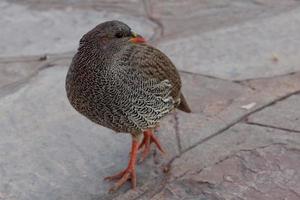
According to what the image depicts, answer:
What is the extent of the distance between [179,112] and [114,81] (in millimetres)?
1123

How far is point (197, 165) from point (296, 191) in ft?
2.03

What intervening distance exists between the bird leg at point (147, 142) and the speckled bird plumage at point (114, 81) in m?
0.37

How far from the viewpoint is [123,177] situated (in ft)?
12.5

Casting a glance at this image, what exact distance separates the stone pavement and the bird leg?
0.18 feet

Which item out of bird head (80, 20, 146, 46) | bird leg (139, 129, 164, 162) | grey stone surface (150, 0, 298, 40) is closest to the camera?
bird head (80, 20, 146, 46)

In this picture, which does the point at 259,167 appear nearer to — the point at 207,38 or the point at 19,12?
the point at 207,38

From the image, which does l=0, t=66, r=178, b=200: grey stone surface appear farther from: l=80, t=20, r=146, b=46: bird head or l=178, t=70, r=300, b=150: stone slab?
l=80, t=20, r=146, b=46: bird head

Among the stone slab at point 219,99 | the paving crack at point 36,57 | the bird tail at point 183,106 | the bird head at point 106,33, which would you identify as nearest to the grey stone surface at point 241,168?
the stone slab at point 219,99

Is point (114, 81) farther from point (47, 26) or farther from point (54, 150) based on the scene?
point (47, 26)

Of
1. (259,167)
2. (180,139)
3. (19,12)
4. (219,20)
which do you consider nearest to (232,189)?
(259,167)

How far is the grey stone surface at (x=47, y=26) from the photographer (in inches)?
221

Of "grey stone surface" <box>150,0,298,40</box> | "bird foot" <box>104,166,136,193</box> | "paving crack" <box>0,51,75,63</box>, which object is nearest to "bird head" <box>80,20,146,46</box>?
"bird foot" <box>104,166,136,193</box>

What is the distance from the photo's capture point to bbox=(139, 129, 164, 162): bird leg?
414 cm

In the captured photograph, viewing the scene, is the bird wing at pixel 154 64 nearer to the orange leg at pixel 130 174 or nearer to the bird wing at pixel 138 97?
the bird wing at pixel 138 97
